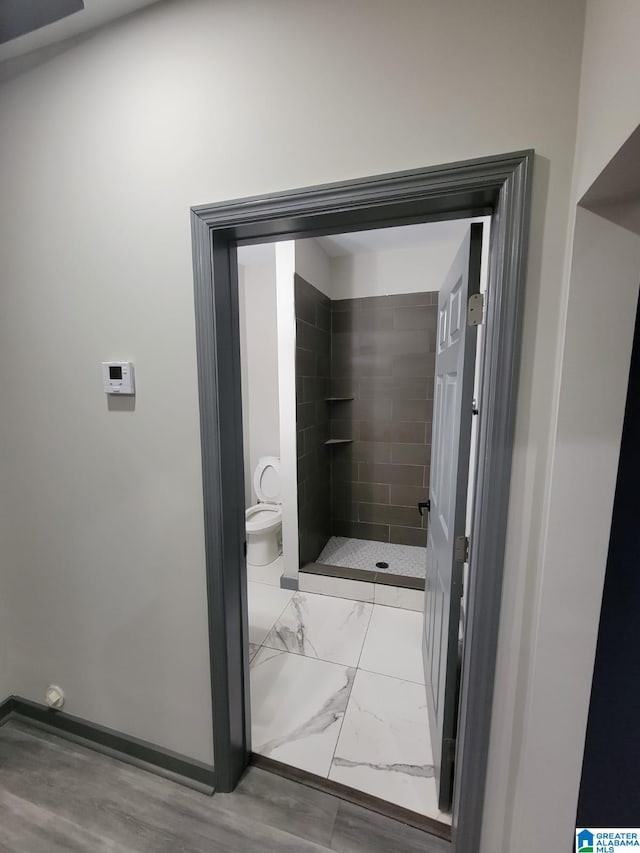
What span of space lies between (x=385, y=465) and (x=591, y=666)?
7.64 feet

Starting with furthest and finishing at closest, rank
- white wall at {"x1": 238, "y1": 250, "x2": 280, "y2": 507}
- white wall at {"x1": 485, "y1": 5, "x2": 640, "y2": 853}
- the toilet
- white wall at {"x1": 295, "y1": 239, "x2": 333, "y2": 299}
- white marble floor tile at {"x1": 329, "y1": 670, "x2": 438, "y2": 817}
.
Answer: white wall at {"x1": 238, "y1": 250, "x2": 280, "y2": 507} < the toilet < white wall at {"x1": 295, "y1": 239, "x2": 333, "y2": 299} < white marble floor tile at {"x1": 329, "y1": 670, "x2": 438, "y2": 817} < white wall at {"x1": 485, "y1": 5, "x2": 640, "y2": 853}

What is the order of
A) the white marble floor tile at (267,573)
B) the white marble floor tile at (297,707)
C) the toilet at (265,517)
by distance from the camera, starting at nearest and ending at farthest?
the white marble floor tile at (297,707)
the white marble floor tile at (267,573)
the toilet at (265,517)

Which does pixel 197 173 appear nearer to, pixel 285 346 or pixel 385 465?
pixel 285 346

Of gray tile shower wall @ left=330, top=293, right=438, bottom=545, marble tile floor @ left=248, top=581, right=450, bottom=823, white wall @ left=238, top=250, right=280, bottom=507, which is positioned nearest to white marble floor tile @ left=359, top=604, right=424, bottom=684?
marble tile floor @ left=248, top=581, right=450, bottom=823

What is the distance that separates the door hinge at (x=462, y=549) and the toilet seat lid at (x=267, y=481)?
2.25 meters

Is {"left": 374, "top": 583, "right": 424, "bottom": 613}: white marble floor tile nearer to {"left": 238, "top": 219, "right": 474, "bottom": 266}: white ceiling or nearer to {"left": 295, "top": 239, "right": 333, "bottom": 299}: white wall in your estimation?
{"left": 295, "top": 239, "right": 333, "bottom": 299}: white wall

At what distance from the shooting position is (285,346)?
2.42m

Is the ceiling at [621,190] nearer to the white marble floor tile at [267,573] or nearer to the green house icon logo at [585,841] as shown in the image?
the green house icon logo at [585,841]

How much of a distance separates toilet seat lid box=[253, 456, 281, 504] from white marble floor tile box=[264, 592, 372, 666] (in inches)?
37.9

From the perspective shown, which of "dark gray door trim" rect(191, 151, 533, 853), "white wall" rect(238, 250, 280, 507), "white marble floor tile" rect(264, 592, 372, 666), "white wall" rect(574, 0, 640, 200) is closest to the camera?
"white wall" rect(574, 0, 640, 200)

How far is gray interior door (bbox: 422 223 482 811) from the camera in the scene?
1.01 metres

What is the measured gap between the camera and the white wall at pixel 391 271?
9.33 feet

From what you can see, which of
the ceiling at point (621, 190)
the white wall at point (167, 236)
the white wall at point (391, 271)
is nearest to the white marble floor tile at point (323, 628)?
the white wall at point (167, 236)

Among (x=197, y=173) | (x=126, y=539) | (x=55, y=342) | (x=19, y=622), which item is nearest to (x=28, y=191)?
(x=55, y=342)
